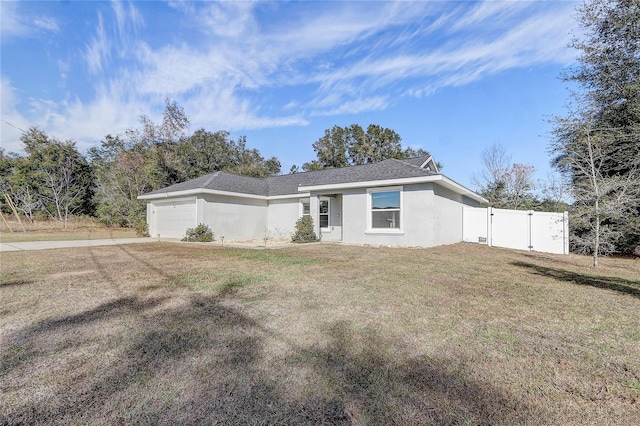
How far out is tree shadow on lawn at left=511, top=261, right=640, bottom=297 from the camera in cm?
541

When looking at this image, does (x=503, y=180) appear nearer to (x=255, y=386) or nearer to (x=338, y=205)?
(x=338, y=205)

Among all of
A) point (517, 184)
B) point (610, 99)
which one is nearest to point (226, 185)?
point (610, 99)

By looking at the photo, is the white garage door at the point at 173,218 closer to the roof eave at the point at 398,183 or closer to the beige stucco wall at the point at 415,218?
the roof eave at the point at 398,183

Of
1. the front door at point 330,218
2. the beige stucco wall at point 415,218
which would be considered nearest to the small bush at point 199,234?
the front door at point 330,218

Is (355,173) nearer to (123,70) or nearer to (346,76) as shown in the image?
(346,76)

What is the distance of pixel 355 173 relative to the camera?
526 inches

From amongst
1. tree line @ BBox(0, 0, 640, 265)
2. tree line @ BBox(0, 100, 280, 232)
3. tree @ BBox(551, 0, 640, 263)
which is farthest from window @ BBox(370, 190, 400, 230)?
tree line @ BBox(0, 100, 280, 232)

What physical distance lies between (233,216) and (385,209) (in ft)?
28.0

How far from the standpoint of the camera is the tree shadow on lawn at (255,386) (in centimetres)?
190

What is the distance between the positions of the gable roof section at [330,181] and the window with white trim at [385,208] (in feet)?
1.84

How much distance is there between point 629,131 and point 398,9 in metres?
10.3

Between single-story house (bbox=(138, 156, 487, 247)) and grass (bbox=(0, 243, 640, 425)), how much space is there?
19.6 ft

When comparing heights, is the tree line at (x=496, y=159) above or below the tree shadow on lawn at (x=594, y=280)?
above

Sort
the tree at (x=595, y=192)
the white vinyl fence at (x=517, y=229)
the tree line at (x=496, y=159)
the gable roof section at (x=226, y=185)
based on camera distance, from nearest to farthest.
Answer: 1. the tree at (x=595, y=192)
2. the tree line at (x=496, y=159)
3. the white vinyl fence at (x=517, y=229)
4. the gable roof section at (x=226, y=185)
